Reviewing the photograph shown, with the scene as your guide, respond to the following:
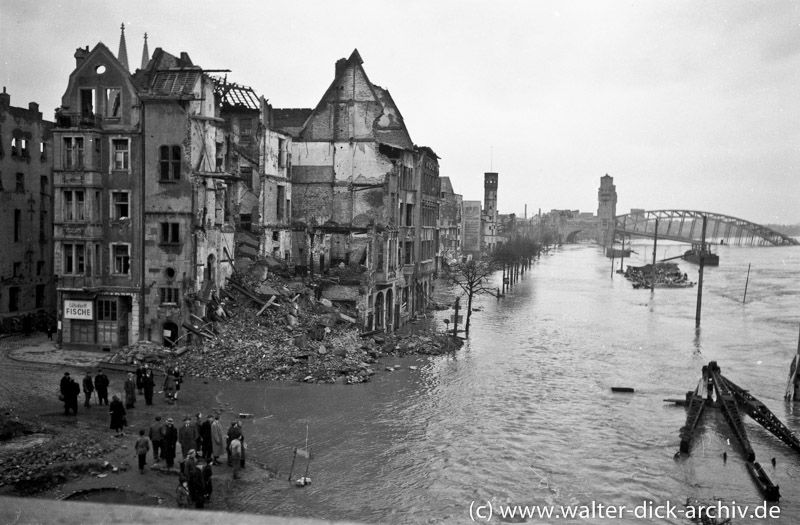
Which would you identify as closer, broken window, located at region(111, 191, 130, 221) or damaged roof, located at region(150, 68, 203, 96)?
damaged roof, located at region(150, 68, 203, 96)

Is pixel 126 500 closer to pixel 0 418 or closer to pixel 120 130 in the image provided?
pixel 0 418

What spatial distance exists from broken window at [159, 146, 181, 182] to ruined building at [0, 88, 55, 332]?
1357 centimetres

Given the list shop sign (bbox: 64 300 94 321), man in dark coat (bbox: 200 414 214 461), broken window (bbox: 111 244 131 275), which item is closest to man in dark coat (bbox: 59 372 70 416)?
man in dark coat (bbox: 200 414 214 461)

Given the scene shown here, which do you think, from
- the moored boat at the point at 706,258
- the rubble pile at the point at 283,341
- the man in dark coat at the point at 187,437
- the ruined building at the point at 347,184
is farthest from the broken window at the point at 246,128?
the moored boat at the point at 706,258

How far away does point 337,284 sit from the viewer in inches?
1705

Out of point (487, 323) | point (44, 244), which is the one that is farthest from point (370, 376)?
point (44, 244)

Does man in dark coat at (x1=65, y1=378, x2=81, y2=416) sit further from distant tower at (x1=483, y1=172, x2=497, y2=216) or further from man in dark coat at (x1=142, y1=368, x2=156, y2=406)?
distant tower at (x1=483, y1=172, x2=497, y2=216)

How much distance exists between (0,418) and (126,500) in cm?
837

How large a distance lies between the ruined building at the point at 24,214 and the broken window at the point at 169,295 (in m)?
12.2

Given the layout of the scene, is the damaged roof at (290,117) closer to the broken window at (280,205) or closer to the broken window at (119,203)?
the broken window at (280,205)

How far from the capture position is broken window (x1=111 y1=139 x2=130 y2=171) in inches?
1344

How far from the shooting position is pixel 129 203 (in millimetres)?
34312

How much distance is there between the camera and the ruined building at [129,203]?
33719mm

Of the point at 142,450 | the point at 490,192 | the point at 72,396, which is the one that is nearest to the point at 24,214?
the point at 72,396
